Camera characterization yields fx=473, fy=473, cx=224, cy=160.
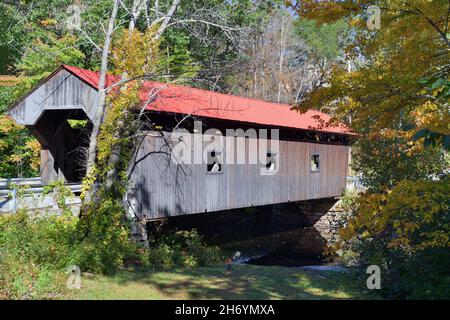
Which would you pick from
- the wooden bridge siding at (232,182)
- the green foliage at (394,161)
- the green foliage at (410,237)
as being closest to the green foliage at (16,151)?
the wooden bridge siding at (232,182)

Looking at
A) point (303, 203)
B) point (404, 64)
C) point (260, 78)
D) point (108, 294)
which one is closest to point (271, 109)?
point (303, 203)

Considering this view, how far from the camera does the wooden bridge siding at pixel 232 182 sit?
14.6 m

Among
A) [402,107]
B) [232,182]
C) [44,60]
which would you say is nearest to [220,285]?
[402,107]

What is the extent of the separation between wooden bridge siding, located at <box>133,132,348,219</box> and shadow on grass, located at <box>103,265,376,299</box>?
13.0 ft

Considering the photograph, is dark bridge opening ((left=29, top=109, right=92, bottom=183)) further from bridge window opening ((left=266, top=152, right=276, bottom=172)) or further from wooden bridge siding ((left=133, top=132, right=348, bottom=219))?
bridge window opening ((left=266, top=152, right=276, bottom=172))

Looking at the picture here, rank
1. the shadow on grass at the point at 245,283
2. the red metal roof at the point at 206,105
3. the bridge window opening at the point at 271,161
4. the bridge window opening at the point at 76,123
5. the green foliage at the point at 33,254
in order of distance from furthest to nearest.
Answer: the bridge window opening at the point at 271,161 < the bridge window opening at the point at 76,123 < the red metal roof at the point at 206,105 < the shadow on grass at the point at 245,283 < the green foliage at the point at 33,254

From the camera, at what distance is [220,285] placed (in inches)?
367

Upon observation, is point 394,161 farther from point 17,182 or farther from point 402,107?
point 17,182

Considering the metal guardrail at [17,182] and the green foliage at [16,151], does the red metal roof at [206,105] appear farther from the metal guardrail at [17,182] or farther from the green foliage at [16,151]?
the green foliage at [16,151]

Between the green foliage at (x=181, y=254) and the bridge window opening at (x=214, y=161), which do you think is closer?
the green foliage at (x=181, y=254)

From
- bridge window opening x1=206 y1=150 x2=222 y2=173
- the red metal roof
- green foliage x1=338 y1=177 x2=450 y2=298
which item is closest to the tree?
green foliage x1=338 y1=177 x2=450 y2=298

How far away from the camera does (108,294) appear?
7.97 metres

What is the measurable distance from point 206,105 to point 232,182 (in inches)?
133

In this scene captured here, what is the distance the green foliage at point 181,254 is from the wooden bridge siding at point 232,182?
969mm
